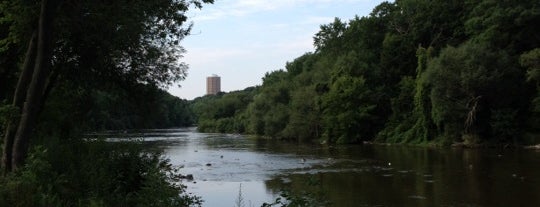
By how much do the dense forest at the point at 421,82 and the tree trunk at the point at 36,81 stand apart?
48.2 meters

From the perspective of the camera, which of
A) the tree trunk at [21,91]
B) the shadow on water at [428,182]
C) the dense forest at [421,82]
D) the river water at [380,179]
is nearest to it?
the tree trunk at [21,91]

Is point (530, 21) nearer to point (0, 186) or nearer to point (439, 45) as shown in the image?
point (439, 45)

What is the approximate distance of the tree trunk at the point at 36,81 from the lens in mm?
10461

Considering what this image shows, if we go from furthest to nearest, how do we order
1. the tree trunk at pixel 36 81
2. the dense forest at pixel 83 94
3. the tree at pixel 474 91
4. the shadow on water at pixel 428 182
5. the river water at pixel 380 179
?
the tree at pixel 474 91, the river water at pixel 380 179, the shadow on water at pixel 428 182, the tree trunk at pixel 36 81, the dense forest at pixel 83 94

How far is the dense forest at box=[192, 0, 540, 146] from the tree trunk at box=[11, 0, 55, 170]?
48.2 metres

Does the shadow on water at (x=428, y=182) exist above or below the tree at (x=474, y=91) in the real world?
below

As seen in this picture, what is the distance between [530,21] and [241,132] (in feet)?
228

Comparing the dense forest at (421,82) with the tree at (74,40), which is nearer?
the tree at (74,40)

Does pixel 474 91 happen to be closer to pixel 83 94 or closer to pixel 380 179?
pixel 380 179

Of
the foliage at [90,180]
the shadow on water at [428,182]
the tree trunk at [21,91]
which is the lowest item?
the shadow on water at [428,182]

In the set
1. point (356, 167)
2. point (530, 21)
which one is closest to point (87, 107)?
point (356, 167)

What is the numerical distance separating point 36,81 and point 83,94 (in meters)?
9.47

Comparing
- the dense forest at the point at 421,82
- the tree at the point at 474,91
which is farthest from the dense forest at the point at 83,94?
the dense forest at the point at 421,82

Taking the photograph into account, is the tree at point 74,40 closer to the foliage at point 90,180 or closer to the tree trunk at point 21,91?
the tree trunk at point 21,91
